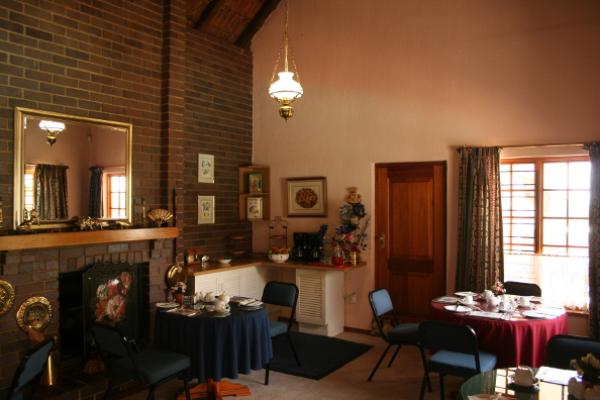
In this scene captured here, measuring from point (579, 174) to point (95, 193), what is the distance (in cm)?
464

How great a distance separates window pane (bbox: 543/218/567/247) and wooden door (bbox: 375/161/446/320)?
104 centimetres

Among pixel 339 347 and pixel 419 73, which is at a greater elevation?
pixel 419 73

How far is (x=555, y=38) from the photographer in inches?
205

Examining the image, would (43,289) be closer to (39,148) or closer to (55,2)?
(39,148)

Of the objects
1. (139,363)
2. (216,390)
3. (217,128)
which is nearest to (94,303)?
(139,363)

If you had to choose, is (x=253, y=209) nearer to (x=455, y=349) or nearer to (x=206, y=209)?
(x=206, y=209)

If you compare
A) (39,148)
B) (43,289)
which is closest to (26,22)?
(39,148)

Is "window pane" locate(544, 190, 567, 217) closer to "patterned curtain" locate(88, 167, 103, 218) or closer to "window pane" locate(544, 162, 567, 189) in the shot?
"window pane" locate(544, 162, 567, 189)

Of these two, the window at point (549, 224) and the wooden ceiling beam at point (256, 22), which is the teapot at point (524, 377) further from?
the wooden ceiling beam at point (256, 22)

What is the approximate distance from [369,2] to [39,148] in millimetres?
4121

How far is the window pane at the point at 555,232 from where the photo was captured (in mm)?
5242

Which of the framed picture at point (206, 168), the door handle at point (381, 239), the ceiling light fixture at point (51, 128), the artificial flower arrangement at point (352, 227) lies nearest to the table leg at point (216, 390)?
the artificial flower arrangement at point (352, 227)

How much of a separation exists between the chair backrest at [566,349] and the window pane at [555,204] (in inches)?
91.3

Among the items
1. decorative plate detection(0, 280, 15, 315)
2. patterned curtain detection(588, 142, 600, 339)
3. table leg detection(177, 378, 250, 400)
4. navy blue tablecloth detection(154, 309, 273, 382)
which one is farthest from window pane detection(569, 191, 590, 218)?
decorative plate detection(0, 280, 15, 315)
